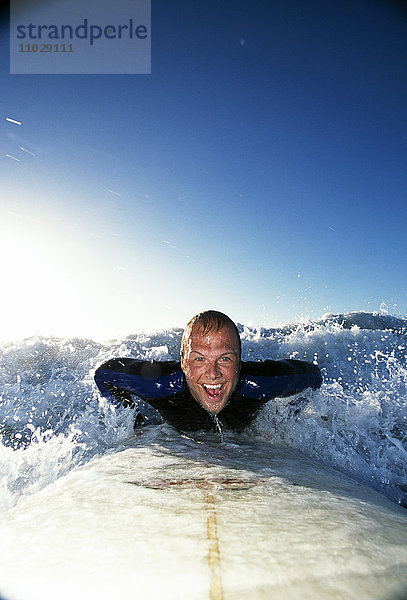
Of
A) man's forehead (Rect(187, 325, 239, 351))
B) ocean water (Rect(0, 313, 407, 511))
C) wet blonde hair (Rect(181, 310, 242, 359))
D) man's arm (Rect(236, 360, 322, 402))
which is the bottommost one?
ocean water (Rect(0, 313, 407, 511))

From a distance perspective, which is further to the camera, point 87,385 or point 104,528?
point 87,385

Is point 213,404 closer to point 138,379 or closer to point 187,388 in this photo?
point 187,388

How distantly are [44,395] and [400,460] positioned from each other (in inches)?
187

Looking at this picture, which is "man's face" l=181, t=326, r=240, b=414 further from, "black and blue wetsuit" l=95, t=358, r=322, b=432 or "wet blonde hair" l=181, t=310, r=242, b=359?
"black and blue wetsuit" l=95, t=358, r=322, b=432

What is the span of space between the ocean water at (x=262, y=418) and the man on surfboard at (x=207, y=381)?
28cm

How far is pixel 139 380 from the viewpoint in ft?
8.32

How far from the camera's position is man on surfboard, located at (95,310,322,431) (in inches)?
84.0

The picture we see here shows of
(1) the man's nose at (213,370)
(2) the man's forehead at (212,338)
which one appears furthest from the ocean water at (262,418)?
(2) the man's forehead at (212,338)

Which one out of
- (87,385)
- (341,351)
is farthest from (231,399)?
(341,351)

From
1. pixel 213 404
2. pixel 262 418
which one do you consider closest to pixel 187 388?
pixel 213 404

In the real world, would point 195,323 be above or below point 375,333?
above

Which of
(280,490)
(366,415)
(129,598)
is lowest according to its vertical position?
(366,415)

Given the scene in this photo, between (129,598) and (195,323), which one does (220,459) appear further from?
(129,598)

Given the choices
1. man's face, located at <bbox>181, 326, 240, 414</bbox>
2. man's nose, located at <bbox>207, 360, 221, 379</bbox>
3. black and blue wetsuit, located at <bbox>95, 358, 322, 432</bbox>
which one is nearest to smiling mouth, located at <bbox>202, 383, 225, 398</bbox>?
man's face, located at <bbox>181, 326, 240, 414</bbox>
